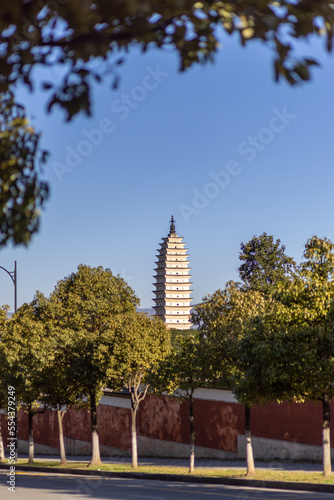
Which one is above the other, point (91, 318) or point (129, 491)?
point (91, 318)

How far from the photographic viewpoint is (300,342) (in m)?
18.7

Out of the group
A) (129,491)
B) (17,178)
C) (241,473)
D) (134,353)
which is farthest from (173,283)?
(17,178)

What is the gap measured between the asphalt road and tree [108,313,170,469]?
415cm

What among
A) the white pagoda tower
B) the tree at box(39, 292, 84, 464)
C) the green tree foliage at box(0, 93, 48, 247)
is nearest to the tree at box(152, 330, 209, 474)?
the tree at box(39, 292, 84, 464)

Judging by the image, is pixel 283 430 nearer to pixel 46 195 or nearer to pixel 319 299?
pixel 319 299

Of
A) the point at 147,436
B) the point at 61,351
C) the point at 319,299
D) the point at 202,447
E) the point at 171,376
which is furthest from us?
the point at 147,436

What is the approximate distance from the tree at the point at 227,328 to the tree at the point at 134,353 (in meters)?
3.77

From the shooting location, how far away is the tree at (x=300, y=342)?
60.4 feet

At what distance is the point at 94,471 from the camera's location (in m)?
26.1

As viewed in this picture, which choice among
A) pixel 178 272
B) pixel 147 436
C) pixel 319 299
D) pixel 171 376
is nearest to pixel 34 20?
pixel 319 299

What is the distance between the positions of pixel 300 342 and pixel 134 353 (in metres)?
8.95

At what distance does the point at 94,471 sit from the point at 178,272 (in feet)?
290

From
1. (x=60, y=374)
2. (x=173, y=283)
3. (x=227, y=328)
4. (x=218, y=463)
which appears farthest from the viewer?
(x=173, y=283)

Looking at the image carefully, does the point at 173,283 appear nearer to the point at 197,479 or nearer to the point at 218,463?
the point at 218,463
